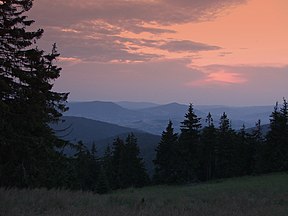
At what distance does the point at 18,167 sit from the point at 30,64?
17.3 feet

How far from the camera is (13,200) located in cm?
1007

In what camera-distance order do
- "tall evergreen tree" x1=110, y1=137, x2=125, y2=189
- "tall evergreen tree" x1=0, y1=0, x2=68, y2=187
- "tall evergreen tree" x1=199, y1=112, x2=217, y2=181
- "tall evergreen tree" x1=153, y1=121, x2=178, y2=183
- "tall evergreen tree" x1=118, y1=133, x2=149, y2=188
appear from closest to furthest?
"tall evergreen tree" x1=0, y1=0, x2=68, y2=187 < "tall evergreen tree" x1=153, y1=121, x2=178, y2=183 < "tall evergreen tree" x1=199, y1=112, x2=217, y2=181 < "tall evergreen tree" x1=118, y1=133, x2=149, y2=188 < "tall evergreen tree" x1=110, y1=137, x2=125, y2=189

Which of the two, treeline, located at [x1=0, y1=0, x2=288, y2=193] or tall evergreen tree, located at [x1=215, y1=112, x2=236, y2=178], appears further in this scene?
tall evergreen tree, located at [x1=215, y1=112, x2=236, y2=178]

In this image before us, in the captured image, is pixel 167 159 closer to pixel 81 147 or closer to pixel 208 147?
pixel 208 147

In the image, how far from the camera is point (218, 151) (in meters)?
55.7

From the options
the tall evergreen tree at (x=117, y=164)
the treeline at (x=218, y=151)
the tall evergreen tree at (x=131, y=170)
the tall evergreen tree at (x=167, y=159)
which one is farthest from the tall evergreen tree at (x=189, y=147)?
the tall evergreen tree at (x=117, y=164)

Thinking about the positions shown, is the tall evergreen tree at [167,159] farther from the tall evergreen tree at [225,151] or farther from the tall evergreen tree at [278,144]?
the tall evergreen tree at [278,144]

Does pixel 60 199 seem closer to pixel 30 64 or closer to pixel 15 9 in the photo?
pixel 30 64

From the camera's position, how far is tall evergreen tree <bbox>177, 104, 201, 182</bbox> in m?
53.6

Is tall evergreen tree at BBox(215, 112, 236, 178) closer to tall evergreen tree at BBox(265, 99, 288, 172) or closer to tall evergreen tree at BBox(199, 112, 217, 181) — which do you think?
tall evergreen tree at BBox(199, 112, 217, 181)

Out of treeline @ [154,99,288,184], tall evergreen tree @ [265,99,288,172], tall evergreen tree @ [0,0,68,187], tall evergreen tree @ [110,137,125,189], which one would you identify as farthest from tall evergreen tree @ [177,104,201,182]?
tall evergreen tree @ [0,0,68,187]

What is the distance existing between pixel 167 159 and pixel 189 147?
3.94 m

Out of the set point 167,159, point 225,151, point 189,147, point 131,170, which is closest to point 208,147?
point 225,151

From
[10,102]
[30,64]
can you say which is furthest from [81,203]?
[30,64]
